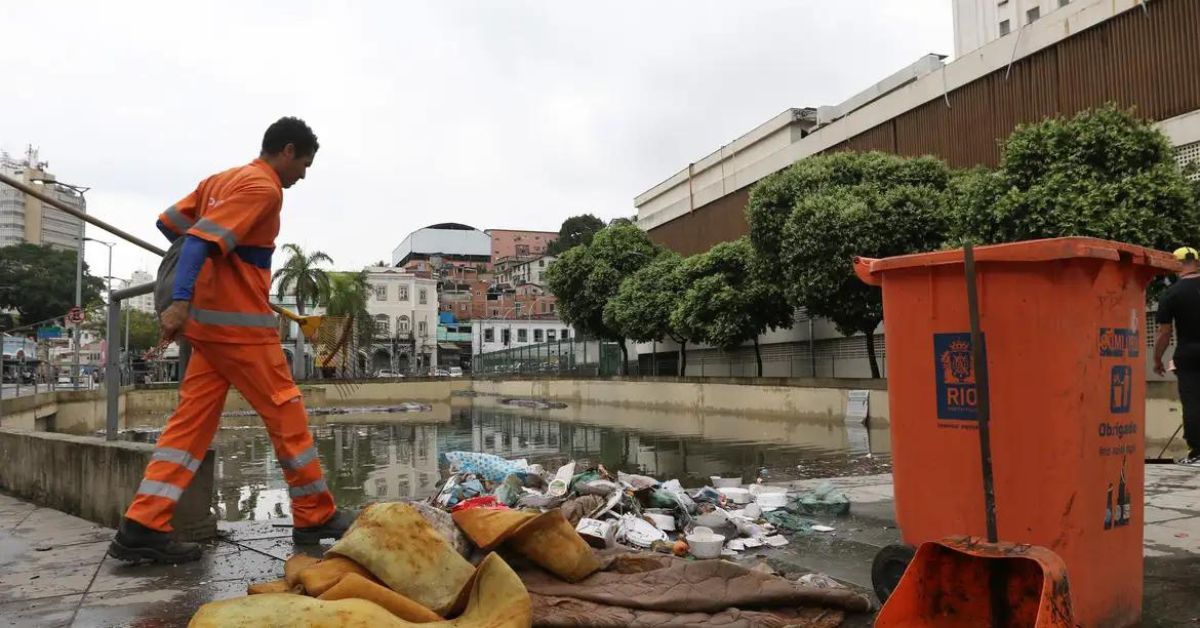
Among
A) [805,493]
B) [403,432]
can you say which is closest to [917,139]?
[403,432]

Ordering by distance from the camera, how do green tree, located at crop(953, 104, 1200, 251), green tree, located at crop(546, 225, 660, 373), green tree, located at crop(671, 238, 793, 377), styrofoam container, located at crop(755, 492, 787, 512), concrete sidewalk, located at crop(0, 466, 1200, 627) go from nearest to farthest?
concrete sidewalk, located at crop(0, 466, 1200, 627) → styrofoam container, located at crop(755, 492, 787, 512) → green tree, located at crop(953, 104, 1200, 251) → green tree, located at crop(671, 238, 793, 377) → green tree, located at crop(546, 225, 660, 373)

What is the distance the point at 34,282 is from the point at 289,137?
6915 centimetres

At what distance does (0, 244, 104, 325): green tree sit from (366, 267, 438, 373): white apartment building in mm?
22838

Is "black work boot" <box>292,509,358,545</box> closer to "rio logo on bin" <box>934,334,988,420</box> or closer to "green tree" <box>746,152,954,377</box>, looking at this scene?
"rio logo on bin" <box>934,334,988,420</box>

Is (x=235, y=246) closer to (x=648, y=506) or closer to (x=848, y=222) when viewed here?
(x=648, y=506)

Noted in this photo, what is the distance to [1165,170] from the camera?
41.4 ft

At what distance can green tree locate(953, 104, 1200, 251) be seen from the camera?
40.7 feet

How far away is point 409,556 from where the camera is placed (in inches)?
103

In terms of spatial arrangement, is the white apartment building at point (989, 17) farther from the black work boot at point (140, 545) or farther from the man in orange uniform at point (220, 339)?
the black work boot at point (140, 545)

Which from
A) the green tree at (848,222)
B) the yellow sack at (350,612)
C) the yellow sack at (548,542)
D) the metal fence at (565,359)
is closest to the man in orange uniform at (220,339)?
the yellow sack at (548,542)

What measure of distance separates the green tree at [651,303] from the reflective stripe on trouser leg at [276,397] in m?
24.8

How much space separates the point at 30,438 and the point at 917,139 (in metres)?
24.1

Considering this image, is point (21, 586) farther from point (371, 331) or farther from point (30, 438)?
point (371, 331)

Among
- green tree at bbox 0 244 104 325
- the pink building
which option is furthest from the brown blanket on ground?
the pink building
